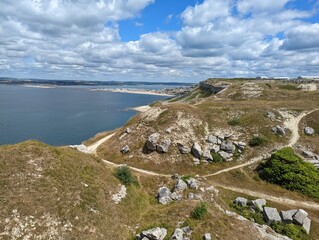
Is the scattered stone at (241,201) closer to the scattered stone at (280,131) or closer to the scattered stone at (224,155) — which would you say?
the scattered stone at (224,155)

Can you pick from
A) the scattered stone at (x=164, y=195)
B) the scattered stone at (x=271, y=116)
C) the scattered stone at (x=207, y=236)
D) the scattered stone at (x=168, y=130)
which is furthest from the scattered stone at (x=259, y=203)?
the scattered stone at (x=271, y=116)

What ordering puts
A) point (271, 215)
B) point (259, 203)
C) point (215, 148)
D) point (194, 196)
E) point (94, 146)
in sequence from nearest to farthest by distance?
point (271, 215) → point (194, 196) → point (259, 203) → point (215, 148) → point (94, 146)

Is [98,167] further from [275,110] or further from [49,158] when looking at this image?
[275,110]

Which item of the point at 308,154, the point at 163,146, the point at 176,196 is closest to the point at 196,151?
the point at 163,146

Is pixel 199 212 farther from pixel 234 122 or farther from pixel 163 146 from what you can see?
pixel 234 122

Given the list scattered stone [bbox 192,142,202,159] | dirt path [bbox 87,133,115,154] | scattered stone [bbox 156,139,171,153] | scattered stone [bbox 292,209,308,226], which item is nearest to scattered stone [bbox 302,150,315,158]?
scattered stone [bbox 292,209,308,226]

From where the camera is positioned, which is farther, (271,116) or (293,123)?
(271,116)
